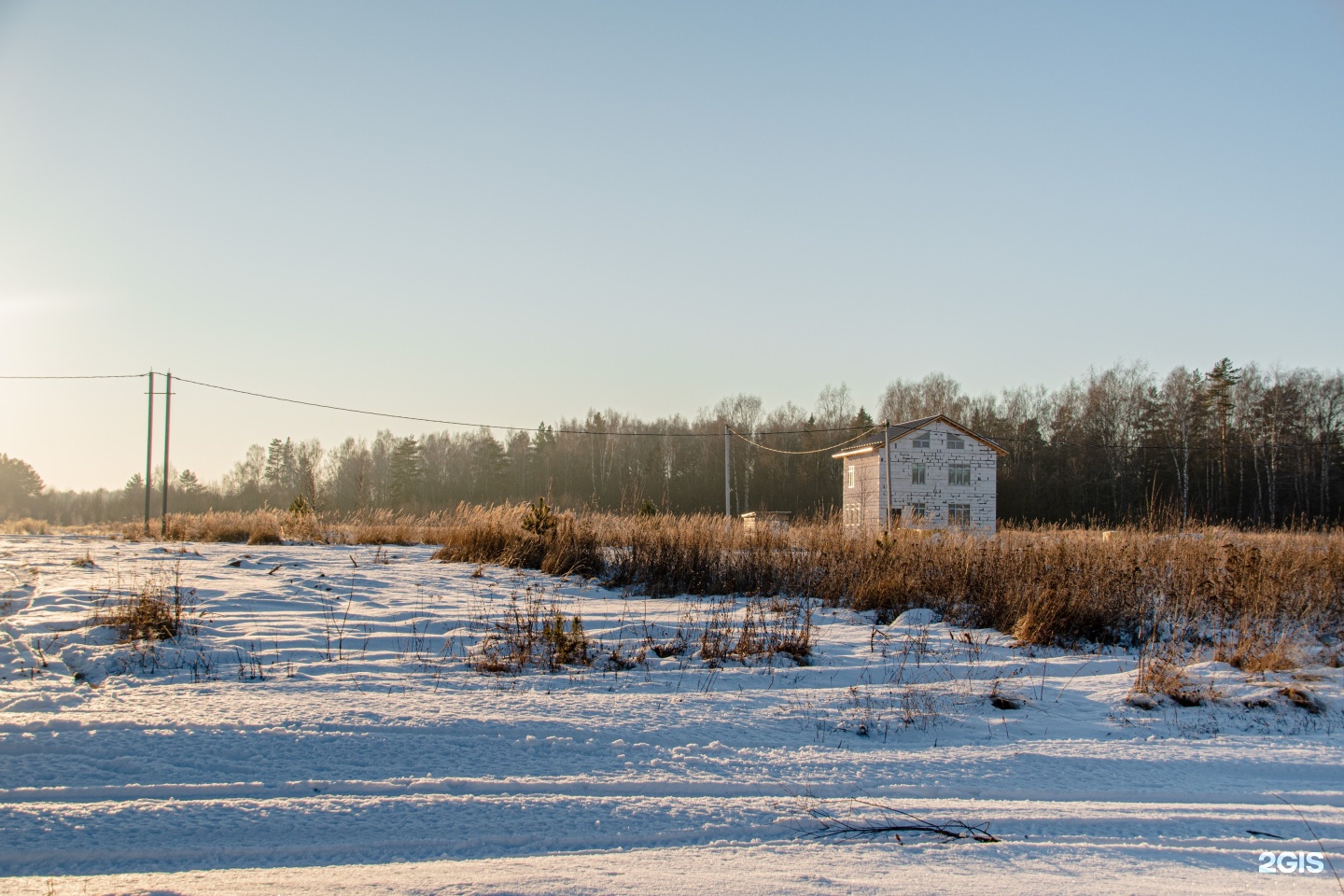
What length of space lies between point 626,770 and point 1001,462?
5397 cm

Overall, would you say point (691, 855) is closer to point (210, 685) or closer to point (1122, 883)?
point (1122, 883)

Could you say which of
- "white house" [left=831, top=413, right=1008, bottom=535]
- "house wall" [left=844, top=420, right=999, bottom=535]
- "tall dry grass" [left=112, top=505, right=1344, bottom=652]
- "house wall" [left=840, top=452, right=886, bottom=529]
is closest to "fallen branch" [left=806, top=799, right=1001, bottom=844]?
"tall dry grass" [left=112, top=505, right=1344, bottom=652]

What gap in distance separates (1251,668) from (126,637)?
8.48 meters

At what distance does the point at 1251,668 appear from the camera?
5738 millimetres

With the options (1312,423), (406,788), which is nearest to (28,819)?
(406,788)

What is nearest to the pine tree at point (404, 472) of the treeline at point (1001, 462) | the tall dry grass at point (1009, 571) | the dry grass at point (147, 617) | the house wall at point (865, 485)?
the treeline at point (1001, 462)

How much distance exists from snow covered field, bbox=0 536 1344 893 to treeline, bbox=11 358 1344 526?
28840mm

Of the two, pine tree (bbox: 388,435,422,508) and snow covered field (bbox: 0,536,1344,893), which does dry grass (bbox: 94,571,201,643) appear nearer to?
snow covered field (bbox: 0,536,1344,893)

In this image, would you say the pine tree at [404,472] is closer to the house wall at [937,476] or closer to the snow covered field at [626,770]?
the house wall at [937,476]

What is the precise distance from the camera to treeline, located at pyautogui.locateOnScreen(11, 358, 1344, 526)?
4384 cm

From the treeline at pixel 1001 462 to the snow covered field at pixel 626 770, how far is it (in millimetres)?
28840

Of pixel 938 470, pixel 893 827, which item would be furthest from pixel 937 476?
pixel 893 827

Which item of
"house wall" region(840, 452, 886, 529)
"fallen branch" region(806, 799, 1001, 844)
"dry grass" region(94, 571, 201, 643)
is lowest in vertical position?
"fallen branch" region(806, 799, 1001, 844)

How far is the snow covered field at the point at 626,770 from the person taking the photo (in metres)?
2.56
